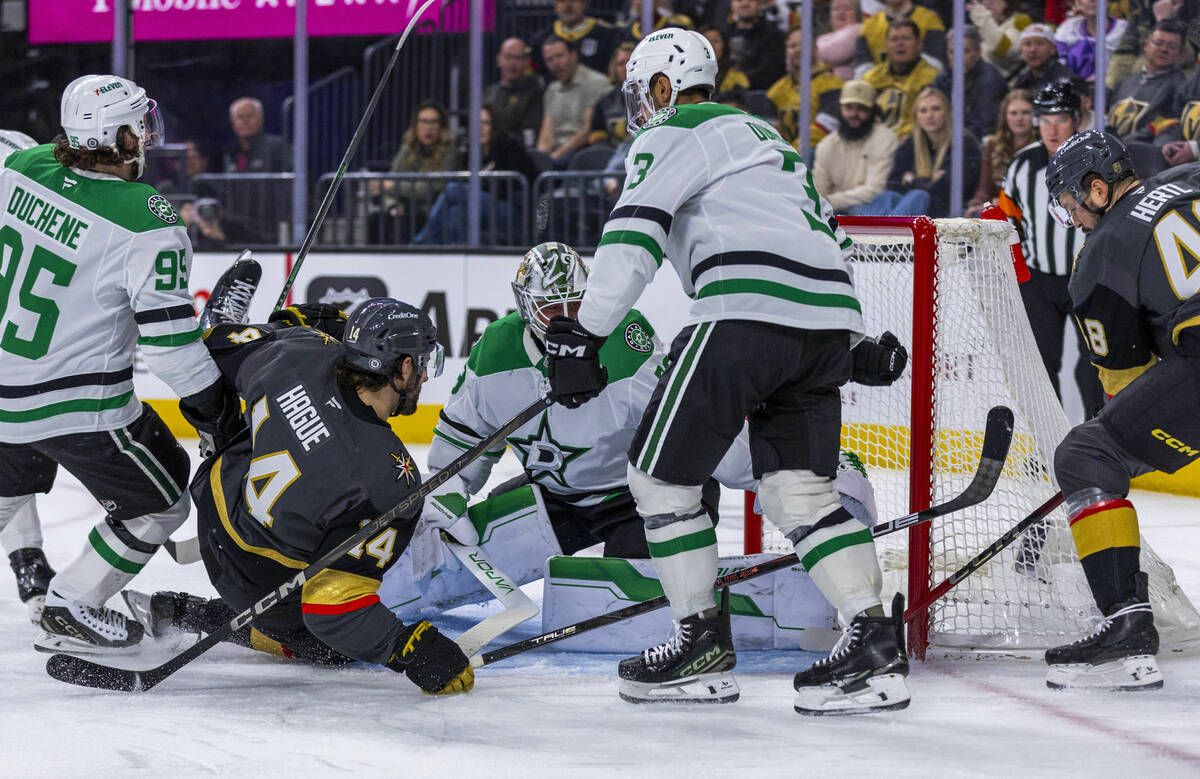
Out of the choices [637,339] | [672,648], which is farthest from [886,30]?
[672,648]

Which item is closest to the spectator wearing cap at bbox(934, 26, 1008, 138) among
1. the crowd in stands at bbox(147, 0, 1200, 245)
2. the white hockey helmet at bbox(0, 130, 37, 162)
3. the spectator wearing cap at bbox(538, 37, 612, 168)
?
the crowd in stands at bbox(147, 0, 1200, 245)

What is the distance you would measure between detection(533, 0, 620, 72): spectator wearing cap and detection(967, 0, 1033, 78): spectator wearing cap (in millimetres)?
1631

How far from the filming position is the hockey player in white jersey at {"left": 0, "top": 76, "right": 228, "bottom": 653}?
2479mm

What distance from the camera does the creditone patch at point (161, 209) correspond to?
251cm

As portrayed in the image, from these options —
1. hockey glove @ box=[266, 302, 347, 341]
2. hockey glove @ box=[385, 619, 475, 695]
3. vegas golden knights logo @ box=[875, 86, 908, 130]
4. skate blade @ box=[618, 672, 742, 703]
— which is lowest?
skate blade @ box=[618, 672, 742, 703]

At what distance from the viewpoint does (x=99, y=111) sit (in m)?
2.52

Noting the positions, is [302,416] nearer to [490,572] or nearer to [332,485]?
[332,485]

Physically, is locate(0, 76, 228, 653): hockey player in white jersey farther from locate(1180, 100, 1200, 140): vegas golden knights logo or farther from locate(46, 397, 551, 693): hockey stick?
locate(1180, 100, 1200, 140): vegas golden knights logo

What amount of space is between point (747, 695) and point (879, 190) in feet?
11.1

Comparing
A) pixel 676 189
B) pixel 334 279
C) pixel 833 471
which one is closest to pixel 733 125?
pixel 676 189

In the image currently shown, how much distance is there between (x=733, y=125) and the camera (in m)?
2.24

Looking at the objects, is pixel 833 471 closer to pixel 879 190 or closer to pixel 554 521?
pixel 554 521

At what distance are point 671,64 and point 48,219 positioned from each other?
1124 millimetres

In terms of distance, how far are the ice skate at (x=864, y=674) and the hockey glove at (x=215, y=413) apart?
1.11 m
